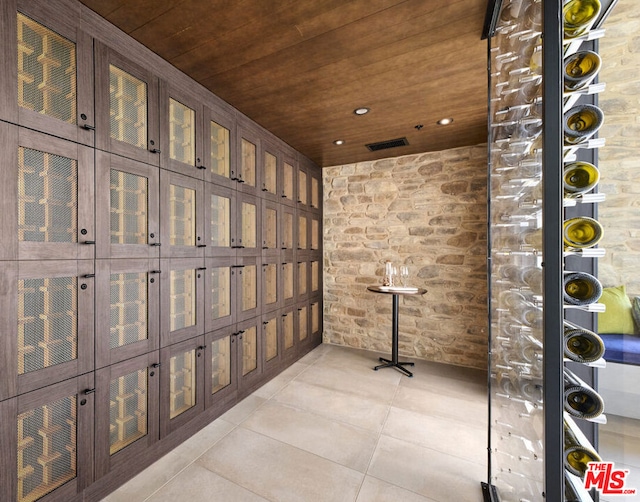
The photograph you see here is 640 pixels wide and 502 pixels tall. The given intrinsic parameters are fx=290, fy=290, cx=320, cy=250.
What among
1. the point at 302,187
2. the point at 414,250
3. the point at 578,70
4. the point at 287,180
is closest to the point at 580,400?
the point at 578,70

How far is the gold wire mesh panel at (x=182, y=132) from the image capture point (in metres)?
2.03

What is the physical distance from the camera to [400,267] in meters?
3.86

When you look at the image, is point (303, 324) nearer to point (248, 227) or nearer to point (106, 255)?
point (248, 227)

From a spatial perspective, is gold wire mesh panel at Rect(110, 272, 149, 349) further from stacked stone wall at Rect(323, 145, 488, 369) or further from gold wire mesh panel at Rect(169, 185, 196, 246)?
stacked stone wall at Rect(323, 145, 488, 369)

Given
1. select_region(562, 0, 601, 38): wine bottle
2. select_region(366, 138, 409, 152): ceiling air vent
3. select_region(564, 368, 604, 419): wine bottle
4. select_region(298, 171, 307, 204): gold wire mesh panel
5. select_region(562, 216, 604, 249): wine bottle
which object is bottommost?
select_region(564, 368, 604, 419): wine bottle

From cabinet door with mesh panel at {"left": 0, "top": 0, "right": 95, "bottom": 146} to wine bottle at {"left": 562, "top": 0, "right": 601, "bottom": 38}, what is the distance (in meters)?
2.03

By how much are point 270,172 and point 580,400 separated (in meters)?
2.96

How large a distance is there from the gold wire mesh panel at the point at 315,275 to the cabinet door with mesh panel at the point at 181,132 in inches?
86.8

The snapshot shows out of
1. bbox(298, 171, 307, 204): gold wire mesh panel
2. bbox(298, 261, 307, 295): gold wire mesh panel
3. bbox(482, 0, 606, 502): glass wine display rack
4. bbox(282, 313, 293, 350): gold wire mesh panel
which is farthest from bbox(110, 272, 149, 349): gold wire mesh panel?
bbox(298, 171, 307, 204): gold wire mesh panel

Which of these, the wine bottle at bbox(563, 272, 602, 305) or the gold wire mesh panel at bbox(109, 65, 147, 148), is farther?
the gold wire mesh panel at bbox(109, 65, 147, 148)

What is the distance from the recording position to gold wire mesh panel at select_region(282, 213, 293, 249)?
3432 millimetres

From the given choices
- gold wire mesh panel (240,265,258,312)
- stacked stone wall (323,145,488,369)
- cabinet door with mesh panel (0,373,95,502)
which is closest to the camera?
cabinet door with mesh panel (0,373,95,502)

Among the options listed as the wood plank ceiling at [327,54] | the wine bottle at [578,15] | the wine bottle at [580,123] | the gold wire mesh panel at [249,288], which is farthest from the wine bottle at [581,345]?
the gold wire mesh panel at [249,288]

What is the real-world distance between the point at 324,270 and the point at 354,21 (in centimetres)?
319
